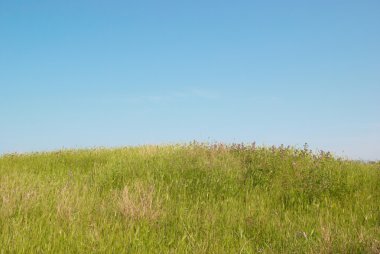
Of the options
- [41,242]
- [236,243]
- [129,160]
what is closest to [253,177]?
[129,160]

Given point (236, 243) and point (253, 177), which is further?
point (253, 177)

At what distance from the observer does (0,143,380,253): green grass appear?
15.1ft

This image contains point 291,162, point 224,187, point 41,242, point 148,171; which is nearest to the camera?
point 41,242

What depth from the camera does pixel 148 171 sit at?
8.55 metres

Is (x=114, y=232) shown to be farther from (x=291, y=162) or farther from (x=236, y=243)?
(x=291, y=162)

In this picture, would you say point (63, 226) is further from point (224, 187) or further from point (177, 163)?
point (177, 163)

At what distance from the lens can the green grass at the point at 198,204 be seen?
4.61m

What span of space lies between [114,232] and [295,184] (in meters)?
4.26

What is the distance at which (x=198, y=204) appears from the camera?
692 cm

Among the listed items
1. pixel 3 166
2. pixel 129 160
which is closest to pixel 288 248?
pixel 129 160

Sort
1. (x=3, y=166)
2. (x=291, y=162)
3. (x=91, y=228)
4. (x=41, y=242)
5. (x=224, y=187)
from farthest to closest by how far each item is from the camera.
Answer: (x=3, y=166), (x=291, y=162), (x=224, y=187), (x=91, y=228), (x=41, y=242)

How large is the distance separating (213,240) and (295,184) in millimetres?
3530

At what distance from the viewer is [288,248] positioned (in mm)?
4668

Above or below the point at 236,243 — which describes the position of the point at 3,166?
above
